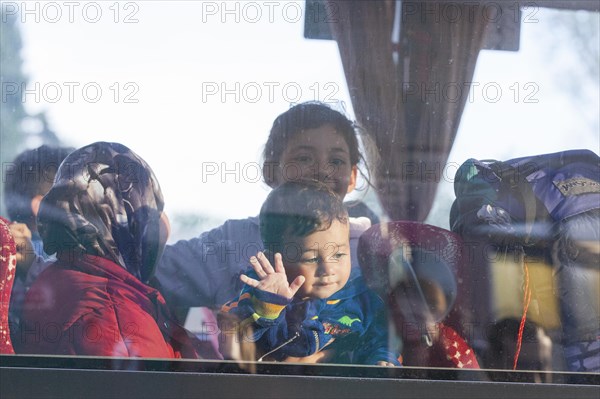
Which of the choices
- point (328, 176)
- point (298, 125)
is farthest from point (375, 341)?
point (298, 125)

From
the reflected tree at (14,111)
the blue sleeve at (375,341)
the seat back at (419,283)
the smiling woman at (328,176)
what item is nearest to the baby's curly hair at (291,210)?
the smiling woman at (328,176)

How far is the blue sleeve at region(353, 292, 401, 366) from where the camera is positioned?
1767mm

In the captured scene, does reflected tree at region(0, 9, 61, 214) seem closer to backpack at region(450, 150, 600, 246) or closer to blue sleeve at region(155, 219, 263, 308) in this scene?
blue sleeve at region(155, 219, 263, 308)

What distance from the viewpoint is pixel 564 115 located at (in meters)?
1.79

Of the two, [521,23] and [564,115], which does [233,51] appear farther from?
[564,115]

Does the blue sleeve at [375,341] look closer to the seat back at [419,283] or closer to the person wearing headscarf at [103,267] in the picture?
the seat back at [419,283]

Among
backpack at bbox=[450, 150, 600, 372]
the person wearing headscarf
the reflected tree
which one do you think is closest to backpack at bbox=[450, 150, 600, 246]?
backpack at bbox=[450, 150, 600, 372]

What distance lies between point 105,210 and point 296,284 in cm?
49

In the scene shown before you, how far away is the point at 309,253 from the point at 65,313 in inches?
23.7

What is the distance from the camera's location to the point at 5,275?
1.78m

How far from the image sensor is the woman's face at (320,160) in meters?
1.75

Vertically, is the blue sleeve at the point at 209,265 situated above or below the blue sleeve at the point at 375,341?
above

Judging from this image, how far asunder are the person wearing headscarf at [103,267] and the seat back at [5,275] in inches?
1.8

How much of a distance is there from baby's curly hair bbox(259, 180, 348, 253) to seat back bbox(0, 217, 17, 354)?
2.01 ft
